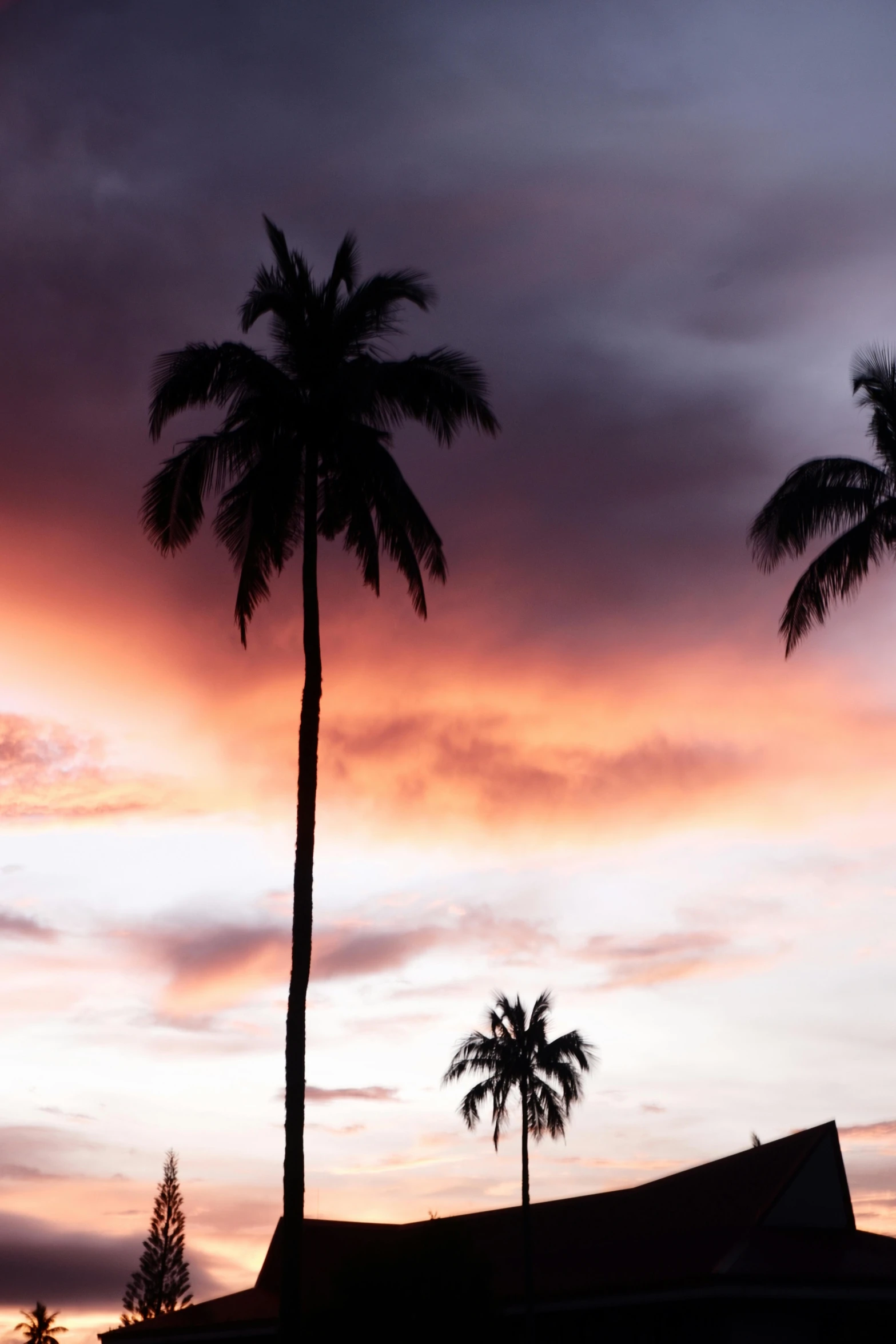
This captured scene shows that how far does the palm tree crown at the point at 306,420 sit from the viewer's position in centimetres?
2477

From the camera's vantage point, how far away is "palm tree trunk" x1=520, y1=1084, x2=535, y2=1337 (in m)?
35.7

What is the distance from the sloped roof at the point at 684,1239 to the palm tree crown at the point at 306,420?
12.8 m

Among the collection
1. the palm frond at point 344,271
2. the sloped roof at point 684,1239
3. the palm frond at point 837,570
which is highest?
the palm frond at point 344,271

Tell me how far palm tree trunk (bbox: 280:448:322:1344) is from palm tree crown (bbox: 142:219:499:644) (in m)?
0.64

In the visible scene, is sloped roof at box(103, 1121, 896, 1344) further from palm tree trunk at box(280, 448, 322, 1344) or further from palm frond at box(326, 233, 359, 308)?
palm frond at box(326, 233, 359, 308)

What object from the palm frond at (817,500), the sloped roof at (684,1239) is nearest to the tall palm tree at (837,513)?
the palm frond at (817,500)

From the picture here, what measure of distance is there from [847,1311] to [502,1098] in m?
21.3

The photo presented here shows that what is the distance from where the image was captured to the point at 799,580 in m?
26.0

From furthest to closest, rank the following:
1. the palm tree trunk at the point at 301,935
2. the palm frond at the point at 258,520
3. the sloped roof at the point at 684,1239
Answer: the sloped roof at the point at 684,1239 → the palm frond at the point at 258,520 → the palm tree trunk at the point at 301,935

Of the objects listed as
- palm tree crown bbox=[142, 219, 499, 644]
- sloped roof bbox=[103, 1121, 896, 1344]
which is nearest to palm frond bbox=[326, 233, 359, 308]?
palm tree crown bbox=[142, 219, 499, 644]

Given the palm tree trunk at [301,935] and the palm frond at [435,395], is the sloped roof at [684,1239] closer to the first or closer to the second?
the palm tree trunk at [301,935]

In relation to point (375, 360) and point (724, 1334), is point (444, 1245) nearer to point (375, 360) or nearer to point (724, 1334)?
point (724, 1334)

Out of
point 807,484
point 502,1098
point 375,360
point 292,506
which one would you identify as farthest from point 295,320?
point 502,1098

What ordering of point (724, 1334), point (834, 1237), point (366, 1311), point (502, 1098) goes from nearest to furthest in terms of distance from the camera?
point (366, 1311), point (724, 1334), point (834, 1237), point (502, 1098)
